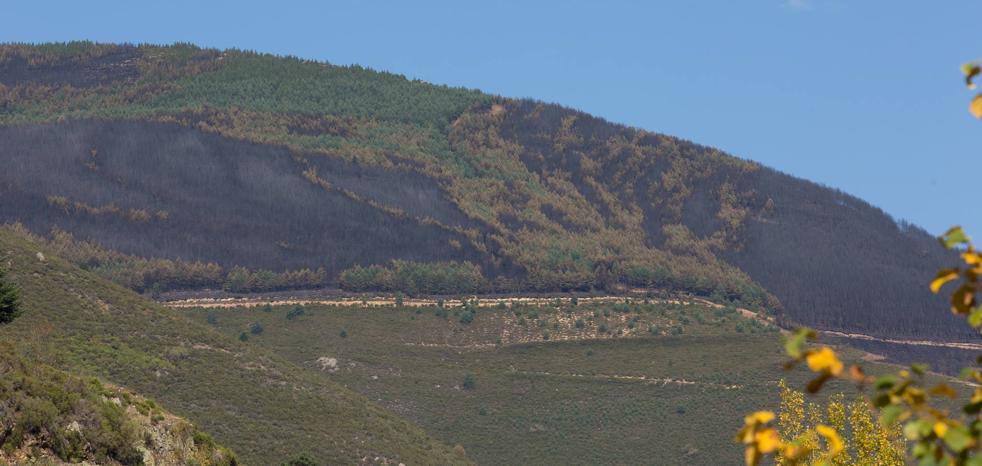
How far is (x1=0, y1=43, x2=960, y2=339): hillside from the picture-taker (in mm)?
117688

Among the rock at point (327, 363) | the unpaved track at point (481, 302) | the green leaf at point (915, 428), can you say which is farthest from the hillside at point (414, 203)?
the green leaf at point (915, 428)

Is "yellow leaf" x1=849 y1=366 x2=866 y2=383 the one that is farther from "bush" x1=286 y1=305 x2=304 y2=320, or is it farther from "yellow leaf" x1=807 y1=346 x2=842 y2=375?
"bush" x1=286 y1=305 x2=304 y2=320

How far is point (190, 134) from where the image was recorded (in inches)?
5527

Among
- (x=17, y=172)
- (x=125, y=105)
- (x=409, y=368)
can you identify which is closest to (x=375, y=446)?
(x=409, y=368)

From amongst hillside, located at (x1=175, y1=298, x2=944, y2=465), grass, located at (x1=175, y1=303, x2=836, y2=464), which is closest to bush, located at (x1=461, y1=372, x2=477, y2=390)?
hillside, located at (x1=175, y1=298, x2=944, y2=465)

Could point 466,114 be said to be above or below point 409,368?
above

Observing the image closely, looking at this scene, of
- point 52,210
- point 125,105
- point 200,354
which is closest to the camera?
point 200,354

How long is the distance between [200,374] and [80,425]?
33.3m

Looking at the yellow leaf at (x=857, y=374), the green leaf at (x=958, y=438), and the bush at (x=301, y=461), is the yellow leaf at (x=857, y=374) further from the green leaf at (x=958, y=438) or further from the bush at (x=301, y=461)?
the bush at (x=301, y=461)

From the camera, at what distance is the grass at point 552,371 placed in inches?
3297

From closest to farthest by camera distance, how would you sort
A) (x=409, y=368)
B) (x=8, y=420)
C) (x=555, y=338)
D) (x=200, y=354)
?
(x=8, y=420)
(x=200, y=354)
(x=409, y=368)
(x=555, y=338)

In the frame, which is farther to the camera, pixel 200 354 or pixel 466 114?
pixel 466 114

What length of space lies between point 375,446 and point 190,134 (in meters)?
82.0

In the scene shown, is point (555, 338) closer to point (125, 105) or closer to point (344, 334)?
point (344, 334)
